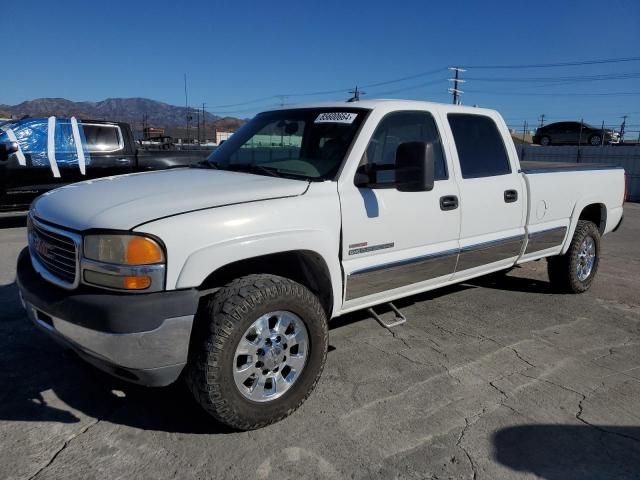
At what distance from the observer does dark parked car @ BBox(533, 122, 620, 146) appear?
25.8m

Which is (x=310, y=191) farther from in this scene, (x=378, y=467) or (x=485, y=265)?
(x=485, y=265)

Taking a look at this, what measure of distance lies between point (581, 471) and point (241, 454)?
1.71 m

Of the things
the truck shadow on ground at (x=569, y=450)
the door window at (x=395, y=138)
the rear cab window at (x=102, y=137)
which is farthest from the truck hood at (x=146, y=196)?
the rear cab window at (x=102, y=137)

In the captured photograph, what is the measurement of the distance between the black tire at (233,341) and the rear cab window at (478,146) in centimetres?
195

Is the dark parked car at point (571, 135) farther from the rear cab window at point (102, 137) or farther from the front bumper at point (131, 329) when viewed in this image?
the front bumper at point (131, 329)

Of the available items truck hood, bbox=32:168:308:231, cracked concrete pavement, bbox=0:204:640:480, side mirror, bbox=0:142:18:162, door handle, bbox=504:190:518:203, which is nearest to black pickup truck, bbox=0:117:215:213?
side mirror, bbox=0:142:18:162

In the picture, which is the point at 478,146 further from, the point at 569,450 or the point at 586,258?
the point at 569,450

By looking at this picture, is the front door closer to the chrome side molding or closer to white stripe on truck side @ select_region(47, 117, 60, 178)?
the chrome side molding

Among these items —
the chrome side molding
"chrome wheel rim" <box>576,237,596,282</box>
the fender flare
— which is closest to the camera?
the fender flare

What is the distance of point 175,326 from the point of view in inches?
100

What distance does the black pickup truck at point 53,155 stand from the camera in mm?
8672

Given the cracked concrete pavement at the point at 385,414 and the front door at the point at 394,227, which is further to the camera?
the front door at the point at 394,227

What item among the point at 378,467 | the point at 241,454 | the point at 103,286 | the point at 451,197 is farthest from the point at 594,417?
the point at 103,286

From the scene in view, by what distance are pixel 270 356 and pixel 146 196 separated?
3.64ft
